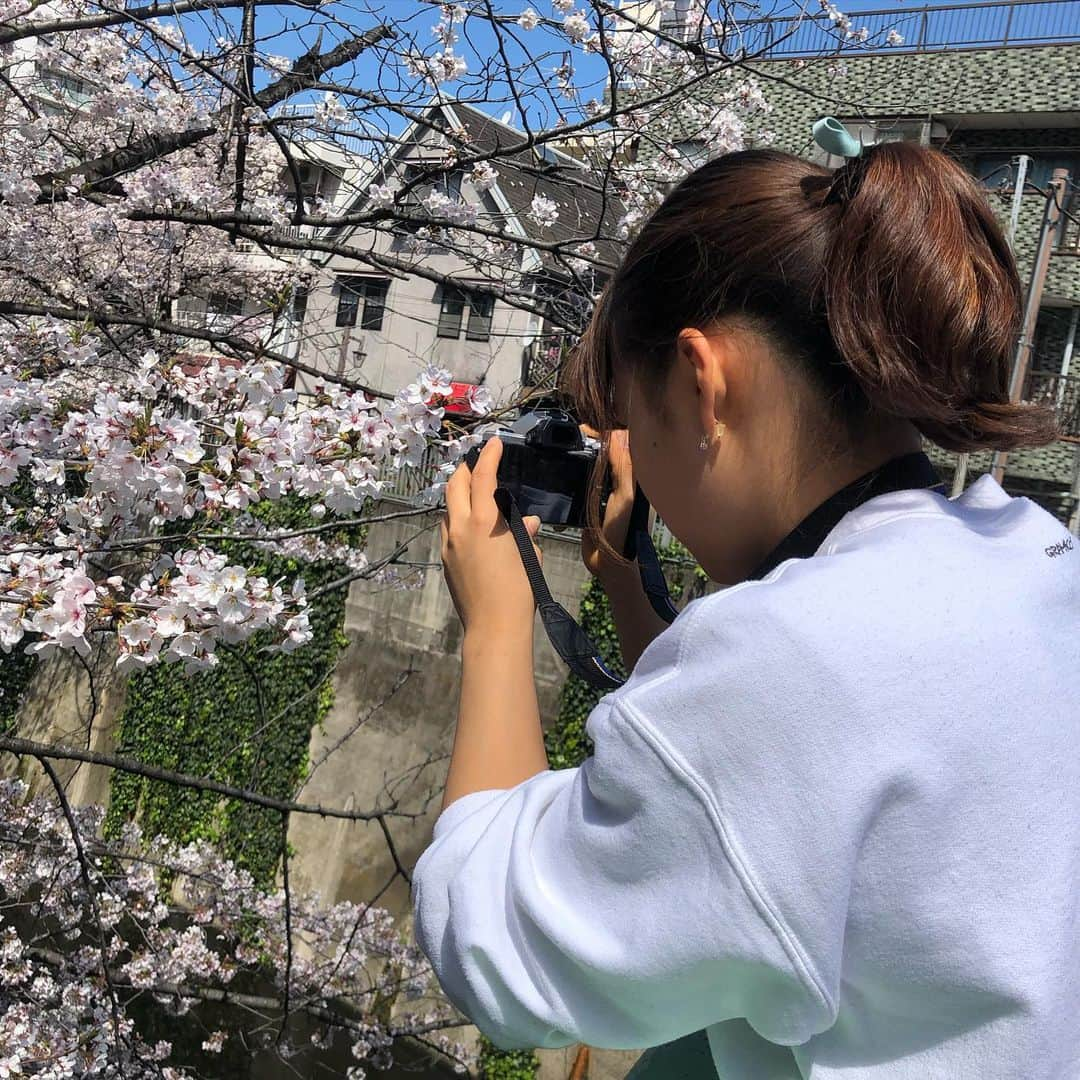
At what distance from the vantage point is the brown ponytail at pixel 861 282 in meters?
0.78

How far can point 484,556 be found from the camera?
1032 mm

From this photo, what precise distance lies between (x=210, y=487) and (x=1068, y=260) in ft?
40.0

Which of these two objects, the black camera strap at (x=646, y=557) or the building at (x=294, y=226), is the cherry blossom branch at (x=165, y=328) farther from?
the black camera strap at (x=646, y=557)

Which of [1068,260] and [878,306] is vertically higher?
[1068,260]

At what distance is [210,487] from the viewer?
206 cm

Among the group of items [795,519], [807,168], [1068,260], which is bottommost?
[795,519]

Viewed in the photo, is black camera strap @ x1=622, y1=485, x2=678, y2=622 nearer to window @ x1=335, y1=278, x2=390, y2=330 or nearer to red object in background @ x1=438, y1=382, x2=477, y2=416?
red object in background @ x1=438, y1=382, x2=477, y2=416

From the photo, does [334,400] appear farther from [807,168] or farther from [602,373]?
[807,168]

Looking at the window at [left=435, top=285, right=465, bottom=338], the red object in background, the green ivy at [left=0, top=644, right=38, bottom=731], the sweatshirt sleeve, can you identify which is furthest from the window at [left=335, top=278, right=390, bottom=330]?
the green ivy at [left=0, top=644, right=38, bottom=731]

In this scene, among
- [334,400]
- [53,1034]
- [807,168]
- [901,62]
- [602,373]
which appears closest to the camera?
[807,168]

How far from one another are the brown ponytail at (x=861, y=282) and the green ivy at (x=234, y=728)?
685 centimetres

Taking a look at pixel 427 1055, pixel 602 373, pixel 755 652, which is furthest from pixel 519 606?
pixel 427 1055

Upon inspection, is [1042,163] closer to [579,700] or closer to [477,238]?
[579,700]

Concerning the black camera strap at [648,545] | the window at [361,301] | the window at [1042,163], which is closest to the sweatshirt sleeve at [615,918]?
the black camera strap at [648,545]
